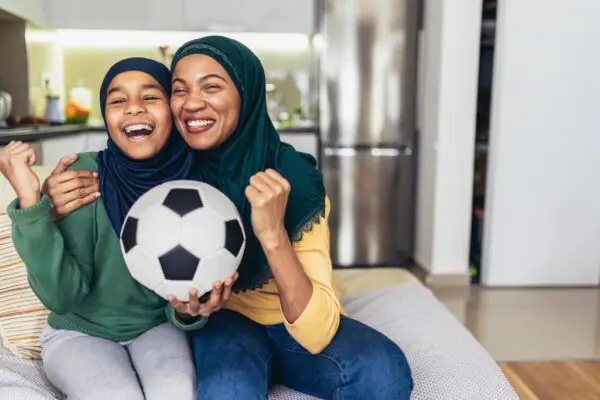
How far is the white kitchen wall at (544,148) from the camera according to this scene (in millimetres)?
3291

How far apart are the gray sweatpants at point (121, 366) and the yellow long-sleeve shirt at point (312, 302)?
18 centimetres

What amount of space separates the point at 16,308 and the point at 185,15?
116 inches

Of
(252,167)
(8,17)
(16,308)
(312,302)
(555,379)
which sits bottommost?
(555,379)

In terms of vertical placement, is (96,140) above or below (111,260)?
above

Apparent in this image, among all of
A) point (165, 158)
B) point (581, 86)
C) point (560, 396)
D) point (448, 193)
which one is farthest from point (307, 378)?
point (581, 86)

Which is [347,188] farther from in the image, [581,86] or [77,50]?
[77,50]

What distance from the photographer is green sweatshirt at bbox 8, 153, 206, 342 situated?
1170 millimetres

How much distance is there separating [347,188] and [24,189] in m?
2.86

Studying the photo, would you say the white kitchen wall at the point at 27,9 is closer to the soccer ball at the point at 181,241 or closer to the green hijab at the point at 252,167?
the green hijab at the point at 252,167

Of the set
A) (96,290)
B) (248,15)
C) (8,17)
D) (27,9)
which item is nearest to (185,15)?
(248,15)

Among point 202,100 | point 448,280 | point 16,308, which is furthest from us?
point 448,280

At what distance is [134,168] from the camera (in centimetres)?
124

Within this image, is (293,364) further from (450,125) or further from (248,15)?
(248,15)

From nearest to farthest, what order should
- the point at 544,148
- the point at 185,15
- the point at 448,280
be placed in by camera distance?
the point at 544,148 → the point at 448,280 → the point at 185,15
